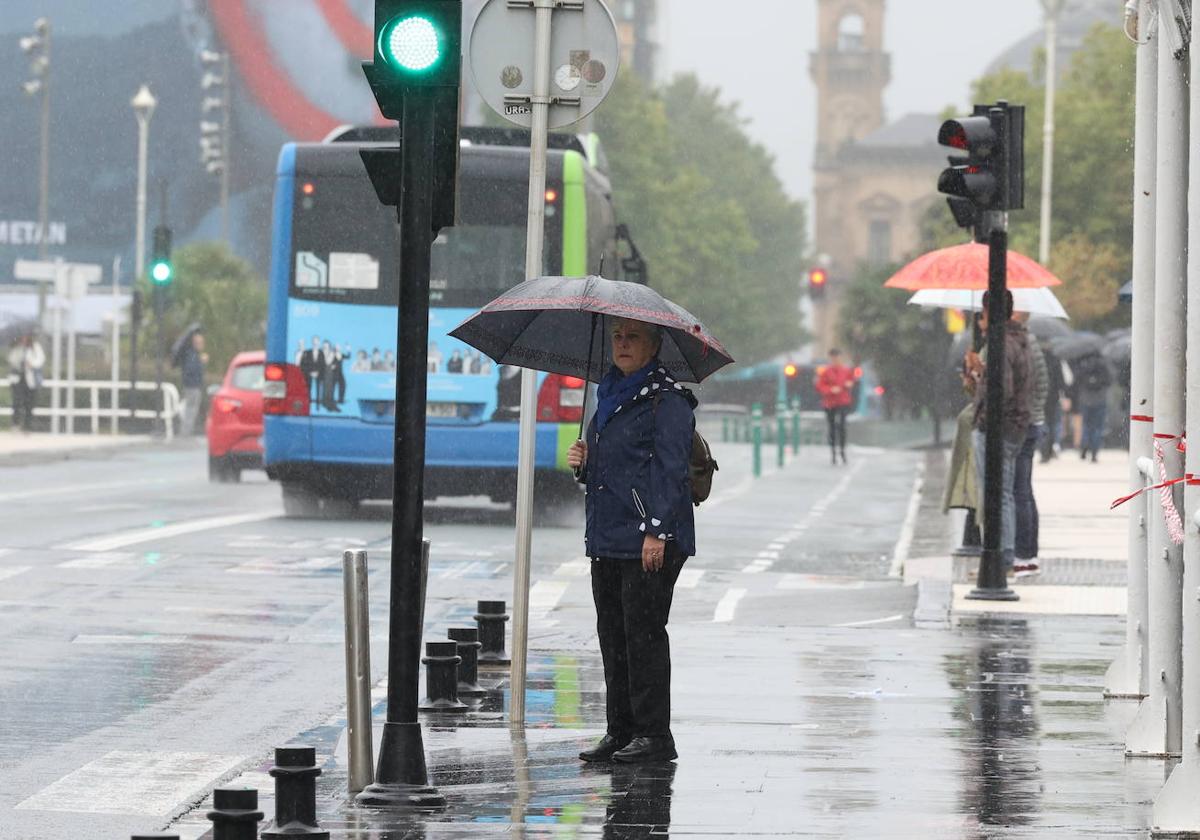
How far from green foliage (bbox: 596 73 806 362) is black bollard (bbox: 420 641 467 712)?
72.4 meters

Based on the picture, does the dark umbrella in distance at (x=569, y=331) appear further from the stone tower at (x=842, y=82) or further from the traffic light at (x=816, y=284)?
the stone tower at (x=842, y=82)

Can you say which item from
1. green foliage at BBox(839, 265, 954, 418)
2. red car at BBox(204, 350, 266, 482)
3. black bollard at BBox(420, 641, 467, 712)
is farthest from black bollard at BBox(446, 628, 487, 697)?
green foliage at BBox(839, 265, 954, 418)

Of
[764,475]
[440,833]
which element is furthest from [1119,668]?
[764,475]

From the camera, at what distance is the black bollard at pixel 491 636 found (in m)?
12.1

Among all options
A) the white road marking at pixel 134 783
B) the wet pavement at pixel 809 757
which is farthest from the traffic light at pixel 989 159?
the white road marking at pixel 134 783

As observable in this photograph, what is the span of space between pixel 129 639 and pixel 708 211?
84.2 meters

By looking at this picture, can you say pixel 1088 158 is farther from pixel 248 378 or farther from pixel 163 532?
pixel 163 532

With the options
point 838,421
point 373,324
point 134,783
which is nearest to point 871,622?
point 134,783

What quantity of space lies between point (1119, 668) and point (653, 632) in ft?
9.83

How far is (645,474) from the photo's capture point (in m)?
8.90

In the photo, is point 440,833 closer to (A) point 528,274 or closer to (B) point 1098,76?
(A) point 528,274

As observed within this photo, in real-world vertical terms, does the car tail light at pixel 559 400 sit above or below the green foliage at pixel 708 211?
below

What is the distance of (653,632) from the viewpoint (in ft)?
29.5

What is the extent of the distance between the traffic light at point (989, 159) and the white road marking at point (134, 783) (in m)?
8.10
